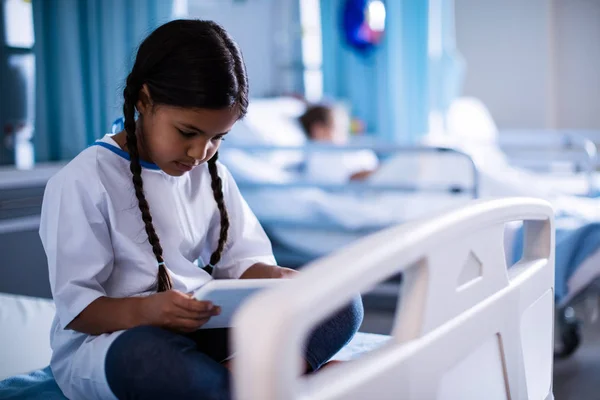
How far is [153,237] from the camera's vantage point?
1.21 meters

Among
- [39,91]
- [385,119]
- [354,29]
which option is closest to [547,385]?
[39,91]

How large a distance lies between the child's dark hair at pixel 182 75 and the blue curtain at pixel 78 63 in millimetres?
1426

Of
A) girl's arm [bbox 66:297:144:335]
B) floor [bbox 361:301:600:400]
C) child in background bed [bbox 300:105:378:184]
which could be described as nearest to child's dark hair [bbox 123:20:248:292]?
girl's arm [bbox 66:297:144:335]

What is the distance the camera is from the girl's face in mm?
1193

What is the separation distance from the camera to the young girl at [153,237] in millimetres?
1030

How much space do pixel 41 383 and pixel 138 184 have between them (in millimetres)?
399

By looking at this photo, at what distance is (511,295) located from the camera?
1.04m

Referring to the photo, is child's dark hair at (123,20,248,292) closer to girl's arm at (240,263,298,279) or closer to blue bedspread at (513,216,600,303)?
girl's arm at (240,263,298,279)

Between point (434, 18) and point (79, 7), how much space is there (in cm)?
209

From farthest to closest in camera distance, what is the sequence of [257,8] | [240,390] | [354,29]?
[257,8]
[354,29]
[240,390]

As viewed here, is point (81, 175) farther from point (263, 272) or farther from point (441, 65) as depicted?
point (441, 65)

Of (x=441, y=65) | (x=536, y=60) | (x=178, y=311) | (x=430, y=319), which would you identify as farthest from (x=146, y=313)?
(x=536, y=60)

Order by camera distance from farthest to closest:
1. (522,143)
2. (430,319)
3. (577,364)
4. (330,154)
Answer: (522,143) → (330,154) → (577,364) → (430,319)

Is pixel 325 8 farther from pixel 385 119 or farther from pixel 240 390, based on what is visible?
pixel 240 390
